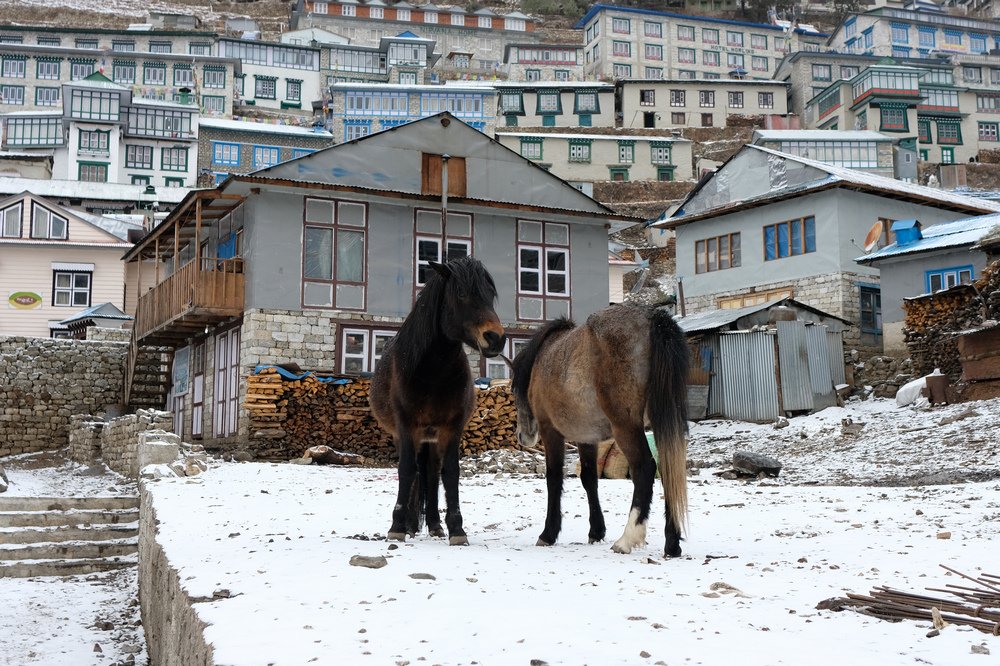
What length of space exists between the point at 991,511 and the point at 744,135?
73.8 meters

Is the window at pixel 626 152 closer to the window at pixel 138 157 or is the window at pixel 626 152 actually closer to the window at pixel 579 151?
the window at pixel 579 151

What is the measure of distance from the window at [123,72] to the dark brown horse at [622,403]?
8453 cm

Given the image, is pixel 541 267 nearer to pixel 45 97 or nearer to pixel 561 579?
pixel 561 579

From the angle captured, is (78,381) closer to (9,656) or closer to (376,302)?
(376,302)

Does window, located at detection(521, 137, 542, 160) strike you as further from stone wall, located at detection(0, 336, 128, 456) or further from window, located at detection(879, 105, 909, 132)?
stone wall, located at detection(0, 336, 128, 456)

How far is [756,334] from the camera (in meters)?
26.0

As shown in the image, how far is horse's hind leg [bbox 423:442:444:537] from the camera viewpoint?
770 cm

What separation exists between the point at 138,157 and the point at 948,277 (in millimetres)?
55975

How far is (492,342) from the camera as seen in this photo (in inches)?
264

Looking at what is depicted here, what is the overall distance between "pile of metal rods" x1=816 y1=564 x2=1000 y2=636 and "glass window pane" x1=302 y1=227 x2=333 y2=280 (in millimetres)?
19521

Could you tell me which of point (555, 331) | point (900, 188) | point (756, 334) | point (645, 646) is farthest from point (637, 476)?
point (900, 188)

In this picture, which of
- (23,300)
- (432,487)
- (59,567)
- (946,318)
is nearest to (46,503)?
(59,567)

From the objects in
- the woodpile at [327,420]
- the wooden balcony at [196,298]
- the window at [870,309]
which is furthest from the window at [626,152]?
the woodpile at [327,420]

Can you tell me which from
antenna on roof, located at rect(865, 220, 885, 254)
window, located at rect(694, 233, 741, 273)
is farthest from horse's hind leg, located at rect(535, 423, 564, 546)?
window, located at rect(694, 233, 741, 273)
